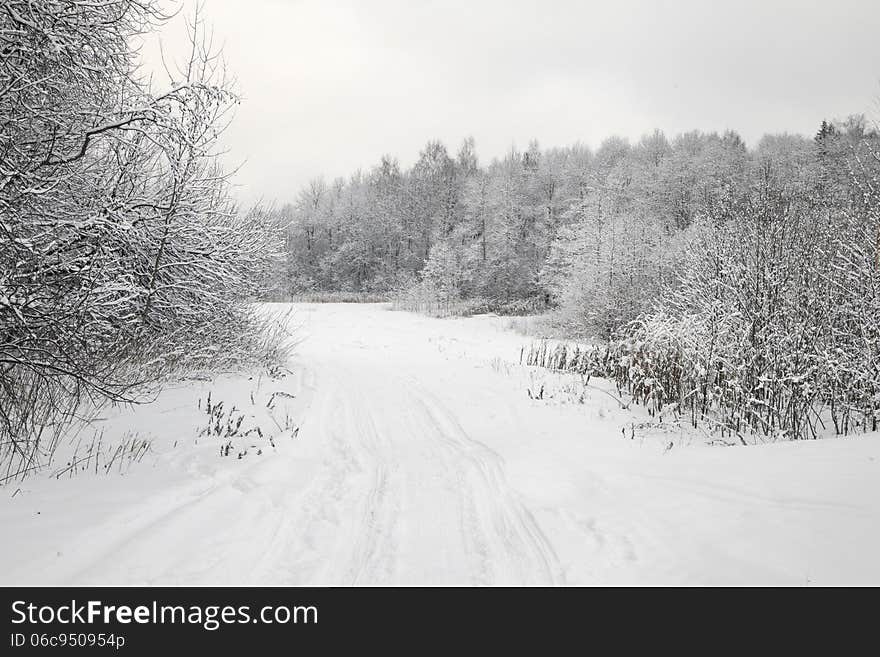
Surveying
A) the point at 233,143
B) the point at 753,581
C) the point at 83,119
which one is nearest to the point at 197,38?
the point at 233,143

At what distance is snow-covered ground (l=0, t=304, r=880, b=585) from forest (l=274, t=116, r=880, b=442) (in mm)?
1667

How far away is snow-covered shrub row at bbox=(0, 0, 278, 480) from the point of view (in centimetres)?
381

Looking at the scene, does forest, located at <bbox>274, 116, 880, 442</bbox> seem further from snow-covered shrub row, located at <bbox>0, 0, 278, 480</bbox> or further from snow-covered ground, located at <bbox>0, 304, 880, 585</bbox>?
snow-covered shrub row, located at <bbox>0, 0, 278, 480</bbox>

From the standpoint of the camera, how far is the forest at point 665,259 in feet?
21.2

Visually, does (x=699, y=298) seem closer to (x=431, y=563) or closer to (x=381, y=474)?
(x=381, y=474)

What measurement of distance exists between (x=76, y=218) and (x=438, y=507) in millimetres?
4776

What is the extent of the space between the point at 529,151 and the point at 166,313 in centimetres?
4962

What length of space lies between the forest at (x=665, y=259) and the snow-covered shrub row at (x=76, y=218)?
14.0 ft


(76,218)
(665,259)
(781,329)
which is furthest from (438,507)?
(665,259)

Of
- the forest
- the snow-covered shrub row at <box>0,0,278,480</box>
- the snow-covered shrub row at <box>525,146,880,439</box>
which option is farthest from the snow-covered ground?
the forest

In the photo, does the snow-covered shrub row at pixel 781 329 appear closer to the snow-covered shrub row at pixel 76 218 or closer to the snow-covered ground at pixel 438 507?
the snow-covered ground at pixel 438 507

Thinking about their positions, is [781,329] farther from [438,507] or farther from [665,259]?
[665,259]

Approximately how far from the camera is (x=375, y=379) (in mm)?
10594

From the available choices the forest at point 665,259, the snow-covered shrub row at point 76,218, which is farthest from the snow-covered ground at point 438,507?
the forest at point 665,259
